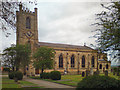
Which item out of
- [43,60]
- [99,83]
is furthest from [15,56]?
[99,83]

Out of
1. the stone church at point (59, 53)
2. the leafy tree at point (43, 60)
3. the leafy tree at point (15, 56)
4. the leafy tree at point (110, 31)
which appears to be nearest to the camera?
the leafy tree at point (110, 31)

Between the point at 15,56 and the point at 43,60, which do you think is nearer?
the point at 15,56

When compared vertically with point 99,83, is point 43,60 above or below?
Answer: above

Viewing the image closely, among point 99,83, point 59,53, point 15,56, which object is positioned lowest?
point 99,83

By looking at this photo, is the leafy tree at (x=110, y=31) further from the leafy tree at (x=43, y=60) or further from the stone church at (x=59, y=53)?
the stone church at (x=59, y=53)

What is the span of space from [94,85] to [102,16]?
4.12 m

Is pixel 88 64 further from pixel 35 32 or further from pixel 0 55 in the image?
pixel 0 55

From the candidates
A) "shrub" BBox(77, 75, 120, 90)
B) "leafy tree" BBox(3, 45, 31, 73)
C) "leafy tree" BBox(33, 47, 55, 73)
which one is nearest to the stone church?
"leafy tree" BBox(33, 47, 55, 73)

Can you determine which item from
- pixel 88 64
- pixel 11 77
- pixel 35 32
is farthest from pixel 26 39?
pixel 88 64

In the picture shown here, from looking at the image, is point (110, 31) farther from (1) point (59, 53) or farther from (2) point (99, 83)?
(1) point (59, 53)

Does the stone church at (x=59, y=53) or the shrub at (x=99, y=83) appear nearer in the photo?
the shrub at (x=99, y=83)

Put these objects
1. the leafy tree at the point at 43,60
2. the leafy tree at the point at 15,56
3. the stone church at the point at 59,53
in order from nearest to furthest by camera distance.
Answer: the leafy tree at the point at 15,56 < the leafy tree at the point at 43,60 < the stone church at the point at 59,53

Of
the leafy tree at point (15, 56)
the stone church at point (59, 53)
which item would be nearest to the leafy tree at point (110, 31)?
the leafy tree at point (15, 56)

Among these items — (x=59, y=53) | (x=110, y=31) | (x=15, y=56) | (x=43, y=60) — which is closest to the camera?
(x=110, y=31)
